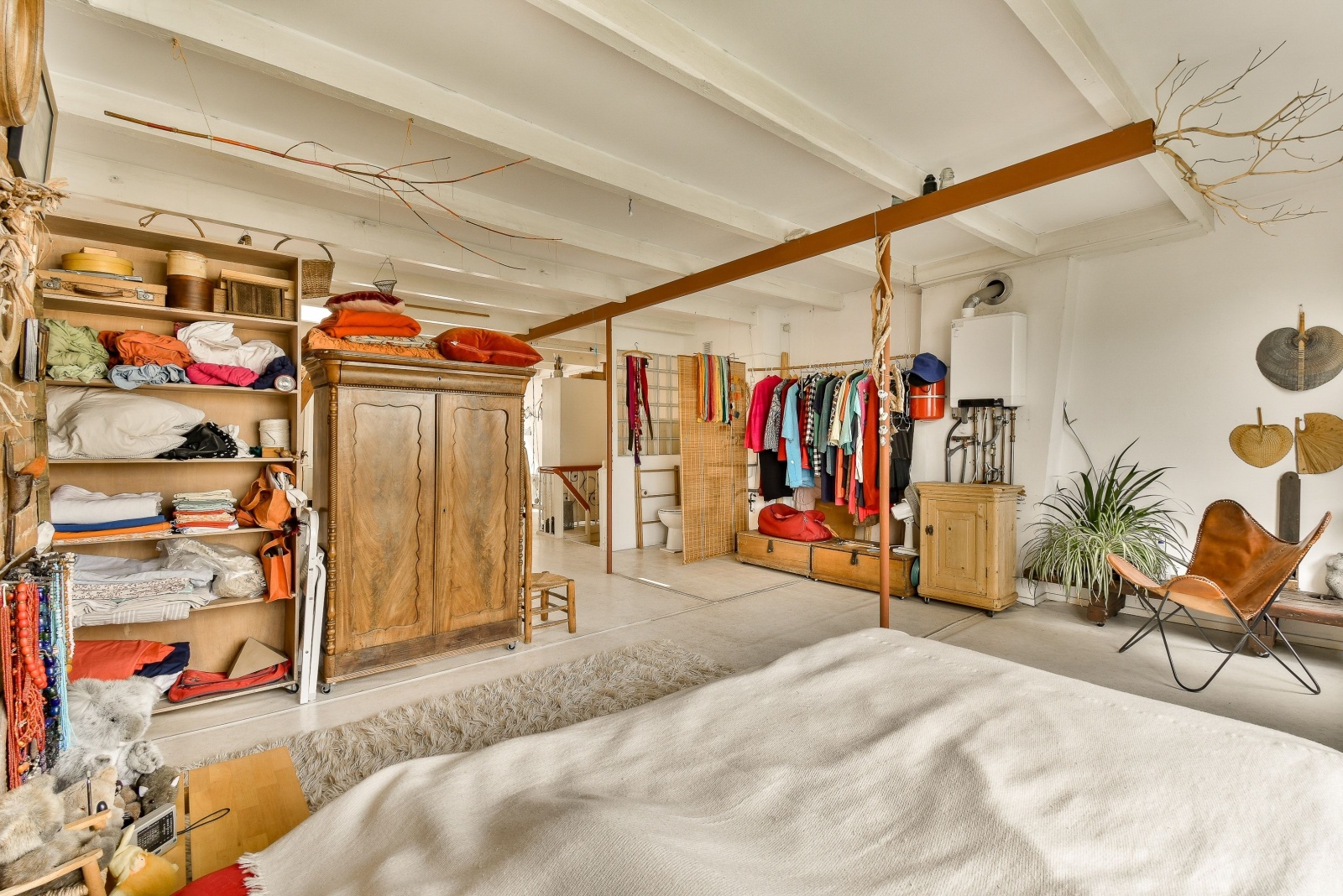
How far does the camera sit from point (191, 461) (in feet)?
9.17

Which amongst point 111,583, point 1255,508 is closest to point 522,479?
point 111,583

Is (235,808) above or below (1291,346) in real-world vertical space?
below

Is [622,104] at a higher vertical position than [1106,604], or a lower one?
higher

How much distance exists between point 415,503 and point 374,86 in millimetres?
1994

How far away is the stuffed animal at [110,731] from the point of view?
4.50ft

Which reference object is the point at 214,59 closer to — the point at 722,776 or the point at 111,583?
the point at 111,583

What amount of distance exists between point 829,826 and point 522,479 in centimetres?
290

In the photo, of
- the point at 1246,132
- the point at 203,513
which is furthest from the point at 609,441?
the point at 1246,132

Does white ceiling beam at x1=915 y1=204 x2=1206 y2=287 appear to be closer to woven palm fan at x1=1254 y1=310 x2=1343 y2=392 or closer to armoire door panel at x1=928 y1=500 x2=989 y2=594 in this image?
woven palm fan at x1=1254 y1=310 x2=1343 y2=392

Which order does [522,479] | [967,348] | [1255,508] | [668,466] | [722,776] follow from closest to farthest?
1. [722,776]
2. [522,479]
3. [1255,508]
4. [967,348]
5. [668,466]

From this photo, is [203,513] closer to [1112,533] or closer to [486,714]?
[486,714]

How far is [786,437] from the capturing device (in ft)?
18.9

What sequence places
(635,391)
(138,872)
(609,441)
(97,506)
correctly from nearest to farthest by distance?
1. (138,872)
2. (97,506)
3. (609,441)
4. (635,391)

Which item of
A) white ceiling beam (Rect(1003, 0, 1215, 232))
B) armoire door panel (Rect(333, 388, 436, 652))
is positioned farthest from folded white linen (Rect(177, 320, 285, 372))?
white ceiling beam (Rect(1003, 0, 1215, 232))
